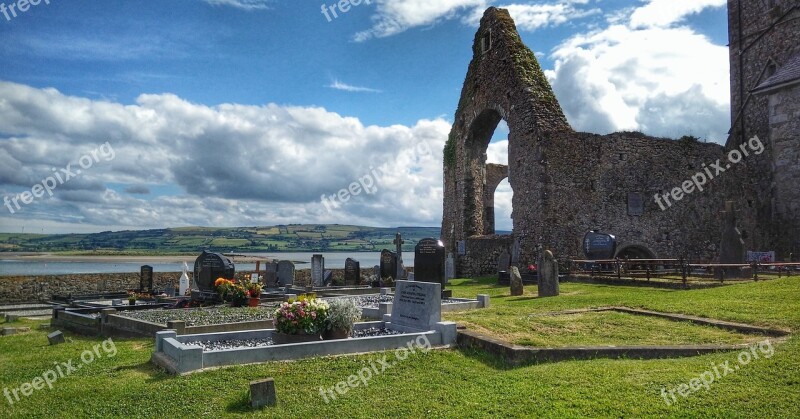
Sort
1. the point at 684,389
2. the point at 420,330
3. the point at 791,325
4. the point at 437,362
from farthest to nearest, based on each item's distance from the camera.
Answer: the point at 420,330, the point at 791,325, the point at 437,362, the point at 684,389

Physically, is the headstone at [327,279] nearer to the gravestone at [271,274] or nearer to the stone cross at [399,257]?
the gravestone at [271,274]

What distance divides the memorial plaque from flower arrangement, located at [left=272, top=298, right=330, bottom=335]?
63.6 feet

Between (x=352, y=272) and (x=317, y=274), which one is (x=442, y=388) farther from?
(x=317, y=274)

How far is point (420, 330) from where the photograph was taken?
9906 mm

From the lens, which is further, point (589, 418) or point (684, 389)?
point (684, 389)

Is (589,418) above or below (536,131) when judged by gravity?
below

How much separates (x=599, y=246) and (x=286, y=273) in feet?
42.1

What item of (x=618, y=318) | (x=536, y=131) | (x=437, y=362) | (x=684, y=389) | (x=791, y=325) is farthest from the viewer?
(x=536, y=131)

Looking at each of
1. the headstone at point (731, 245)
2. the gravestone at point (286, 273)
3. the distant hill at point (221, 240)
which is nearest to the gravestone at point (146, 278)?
the gravestone at point (286, 273)

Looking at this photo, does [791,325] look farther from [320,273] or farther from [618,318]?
[320,273]

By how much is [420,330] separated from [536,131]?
1637 centimetres

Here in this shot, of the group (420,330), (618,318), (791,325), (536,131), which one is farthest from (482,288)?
(791,325)

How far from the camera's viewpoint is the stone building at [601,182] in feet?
80.0

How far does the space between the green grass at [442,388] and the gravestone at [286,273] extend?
15.1 metres
